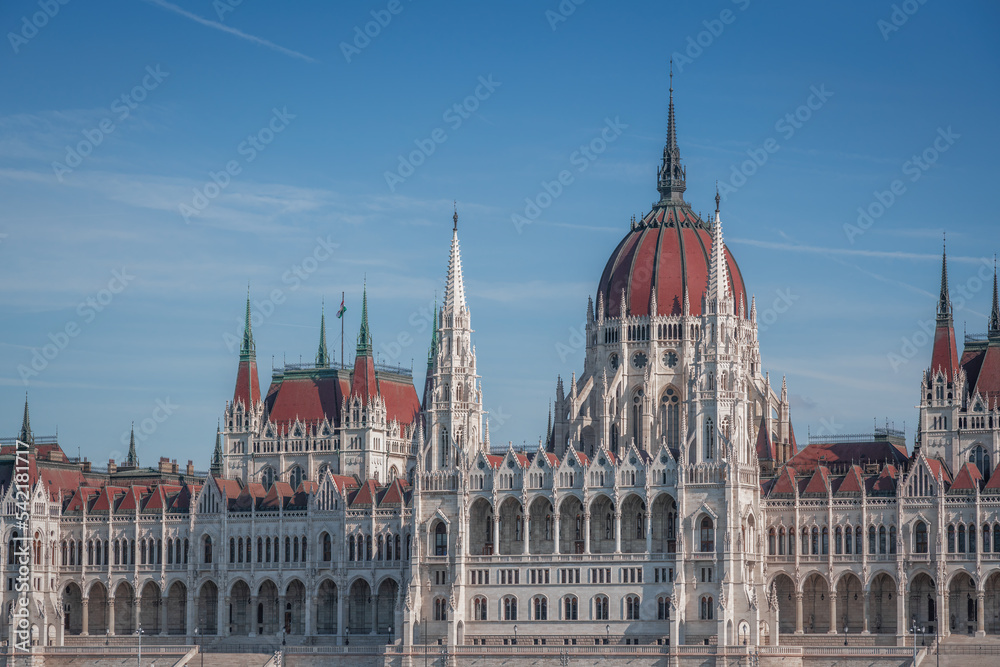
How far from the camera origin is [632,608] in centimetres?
13588

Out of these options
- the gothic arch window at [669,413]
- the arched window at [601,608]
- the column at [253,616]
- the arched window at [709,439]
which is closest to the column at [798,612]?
the arched window at [709,439]

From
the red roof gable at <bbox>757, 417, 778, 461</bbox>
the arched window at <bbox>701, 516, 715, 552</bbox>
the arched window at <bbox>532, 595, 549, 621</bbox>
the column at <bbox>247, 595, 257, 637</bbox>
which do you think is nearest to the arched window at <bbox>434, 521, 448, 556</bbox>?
the arched window at <bbox>532, 595, 549, 621</bbox>

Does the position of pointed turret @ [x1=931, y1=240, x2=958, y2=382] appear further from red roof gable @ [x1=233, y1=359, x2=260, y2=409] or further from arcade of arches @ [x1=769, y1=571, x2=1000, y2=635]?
red roof gable @ [x1=233, y1=359, x2=260, y2=409]

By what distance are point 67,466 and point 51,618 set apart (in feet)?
58.4

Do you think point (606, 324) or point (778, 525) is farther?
point (606, 324)

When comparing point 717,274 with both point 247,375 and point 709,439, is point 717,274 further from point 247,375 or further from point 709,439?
point 247,375

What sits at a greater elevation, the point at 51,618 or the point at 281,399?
the point at 281,399

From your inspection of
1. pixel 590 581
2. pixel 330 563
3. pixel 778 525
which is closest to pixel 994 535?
pixel 778 525

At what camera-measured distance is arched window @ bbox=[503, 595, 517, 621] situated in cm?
14012

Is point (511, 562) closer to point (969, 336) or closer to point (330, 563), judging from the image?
point (330, 563)

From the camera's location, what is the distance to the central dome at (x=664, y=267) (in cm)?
15462

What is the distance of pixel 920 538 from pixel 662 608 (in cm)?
1836

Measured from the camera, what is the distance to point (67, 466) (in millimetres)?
170125

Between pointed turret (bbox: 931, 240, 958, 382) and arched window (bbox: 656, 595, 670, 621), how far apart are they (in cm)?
2587
